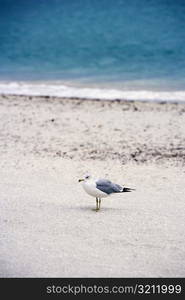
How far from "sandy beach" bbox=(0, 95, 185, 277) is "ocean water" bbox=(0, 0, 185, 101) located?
3.01m

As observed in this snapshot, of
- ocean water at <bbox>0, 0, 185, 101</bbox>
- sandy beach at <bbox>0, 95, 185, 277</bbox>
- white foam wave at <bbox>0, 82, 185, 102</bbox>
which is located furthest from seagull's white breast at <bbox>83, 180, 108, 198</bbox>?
ocean water at <bbox>0, 0, 185, 101</bbox>

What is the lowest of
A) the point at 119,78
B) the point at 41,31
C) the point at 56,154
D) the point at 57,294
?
the point at 57,294

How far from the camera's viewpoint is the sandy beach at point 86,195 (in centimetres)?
468

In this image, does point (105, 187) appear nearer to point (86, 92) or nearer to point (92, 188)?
point (92, 188)

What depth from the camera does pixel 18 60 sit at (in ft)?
65.9

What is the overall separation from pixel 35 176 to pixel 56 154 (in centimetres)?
127

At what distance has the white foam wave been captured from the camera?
13781 millimetres

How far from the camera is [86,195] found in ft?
21.9

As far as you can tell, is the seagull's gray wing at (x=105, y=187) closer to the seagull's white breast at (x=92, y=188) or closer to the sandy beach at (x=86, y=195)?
the seagull's white breast at (x=92, y=188)

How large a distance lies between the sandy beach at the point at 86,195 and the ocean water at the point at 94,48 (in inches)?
119

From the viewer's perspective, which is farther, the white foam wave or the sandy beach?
the white foam wave

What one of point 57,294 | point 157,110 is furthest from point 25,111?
point 57,294

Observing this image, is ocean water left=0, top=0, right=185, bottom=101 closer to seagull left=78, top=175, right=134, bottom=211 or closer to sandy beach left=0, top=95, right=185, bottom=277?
sandy beach left=0, top=95, right=185, bottom=277

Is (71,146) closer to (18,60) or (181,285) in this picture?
(181,285)
